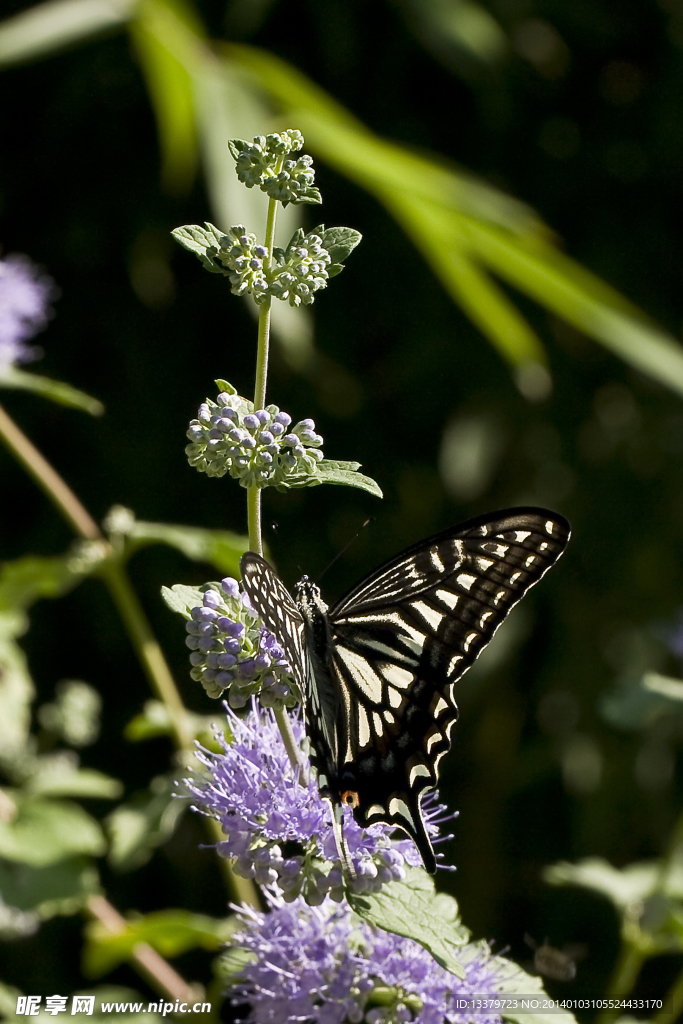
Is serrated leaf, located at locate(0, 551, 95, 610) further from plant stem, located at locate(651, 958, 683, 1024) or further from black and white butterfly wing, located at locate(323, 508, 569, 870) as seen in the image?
plant stem, located at locate(651, 958, 683, 1024)

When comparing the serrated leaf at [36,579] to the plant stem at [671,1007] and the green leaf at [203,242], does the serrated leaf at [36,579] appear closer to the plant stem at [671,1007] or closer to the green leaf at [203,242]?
the green leaf at [203,242]

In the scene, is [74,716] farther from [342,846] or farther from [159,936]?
[342,846]

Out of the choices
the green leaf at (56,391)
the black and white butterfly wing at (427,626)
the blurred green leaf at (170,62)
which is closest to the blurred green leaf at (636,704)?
the black and white butterfly wing at (427,626)

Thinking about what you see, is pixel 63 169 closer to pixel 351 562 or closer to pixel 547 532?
pixel 351 562

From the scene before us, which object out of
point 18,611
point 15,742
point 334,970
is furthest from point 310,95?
point 334,970

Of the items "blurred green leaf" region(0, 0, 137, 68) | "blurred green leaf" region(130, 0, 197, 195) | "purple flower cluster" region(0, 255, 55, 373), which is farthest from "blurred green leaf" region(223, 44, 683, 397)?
"purple flower cluster" region(0, 255, 55, 373)

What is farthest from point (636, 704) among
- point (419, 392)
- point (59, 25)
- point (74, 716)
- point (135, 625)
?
point (419, 392)
